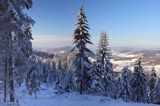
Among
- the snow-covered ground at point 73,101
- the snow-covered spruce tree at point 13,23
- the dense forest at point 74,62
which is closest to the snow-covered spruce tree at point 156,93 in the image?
the dense forest at point 74,62

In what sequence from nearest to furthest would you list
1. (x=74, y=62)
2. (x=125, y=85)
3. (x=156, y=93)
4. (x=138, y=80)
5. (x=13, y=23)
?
(x=13, y=23), (x=74, y=62), (x=138, y=80), (x=125, y=85), (x=156, y=93)

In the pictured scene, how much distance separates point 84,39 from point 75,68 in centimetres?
502

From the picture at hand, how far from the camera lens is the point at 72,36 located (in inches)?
1722

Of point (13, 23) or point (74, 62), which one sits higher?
point (13, 23)

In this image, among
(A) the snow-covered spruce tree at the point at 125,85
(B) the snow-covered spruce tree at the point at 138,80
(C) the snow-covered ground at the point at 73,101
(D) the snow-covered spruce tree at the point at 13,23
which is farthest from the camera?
(A) the snow-covered spruce tree at the point at 125,85

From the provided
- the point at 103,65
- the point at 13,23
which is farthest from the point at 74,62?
the point at 13,23

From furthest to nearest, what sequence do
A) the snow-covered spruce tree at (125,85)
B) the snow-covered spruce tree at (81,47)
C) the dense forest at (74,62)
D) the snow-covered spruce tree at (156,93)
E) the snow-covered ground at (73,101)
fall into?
the snow-covered spruce tree at (156,93), the snow-covered spruce tree at (125,85), the snow-covered spruce tree at (81,47), the snow-covered ground at (73,101), the dense forest at (74,62)

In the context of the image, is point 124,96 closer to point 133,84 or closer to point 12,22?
point 133,84

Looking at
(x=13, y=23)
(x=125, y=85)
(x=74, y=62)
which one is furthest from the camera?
(x=125, y=85)

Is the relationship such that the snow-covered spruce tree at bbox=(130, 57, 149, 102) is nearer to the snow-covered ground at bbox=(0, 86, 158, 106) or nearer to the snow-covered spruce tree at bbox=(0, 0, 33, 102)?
the snow-covered ground at bbox=(0, 86, 158, 106)

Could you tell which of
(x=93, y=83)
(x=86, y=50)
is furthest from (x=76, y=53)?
(x=93, y=83)

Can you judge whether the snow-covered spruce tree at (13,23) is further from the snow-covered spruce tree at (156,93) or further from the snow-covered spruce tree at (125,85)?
the snow-covered spruce tree at (156,93)

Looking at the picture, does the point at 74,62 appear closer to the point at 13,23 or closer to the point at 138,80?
the point at 138,80

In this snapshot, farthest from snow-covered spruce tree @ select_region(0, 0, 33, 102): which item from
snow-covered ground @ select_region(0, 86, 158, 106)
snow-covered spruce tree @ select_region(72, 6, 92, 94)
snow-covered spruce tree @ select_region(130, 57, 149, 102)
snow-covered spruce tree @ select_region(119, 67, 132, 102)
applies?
snow-covered spruce tree @ select_region(119, 67, 132, 102)
